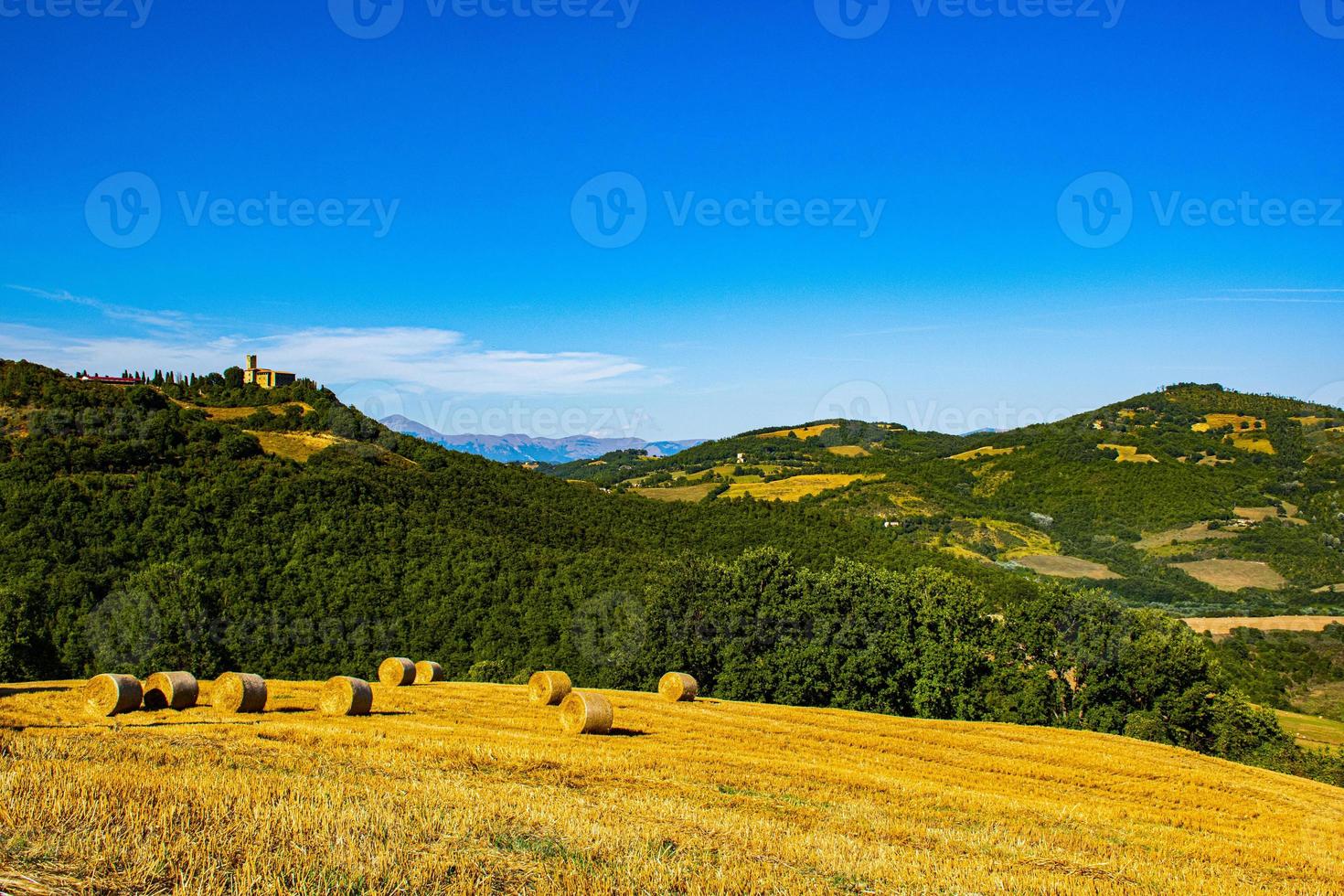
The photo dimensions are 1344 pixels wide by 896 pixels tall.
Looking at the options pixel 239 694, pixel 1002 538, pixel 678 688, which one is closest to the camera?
pixel 239 694

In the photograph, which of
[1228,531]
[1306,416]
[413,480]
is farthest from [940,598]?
[1306,416]

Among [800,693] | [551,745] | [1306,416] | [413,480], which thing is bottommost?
[800,693]

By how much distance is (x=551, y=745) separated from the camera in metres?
17.7

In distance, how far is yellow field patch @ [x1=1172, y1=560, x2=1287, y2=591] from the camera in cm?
11069

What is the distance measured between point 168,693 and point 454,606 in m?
28.3

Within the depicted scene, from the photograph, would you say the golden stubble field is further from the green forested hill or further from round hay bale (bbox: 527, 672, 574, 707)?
the green forested hill

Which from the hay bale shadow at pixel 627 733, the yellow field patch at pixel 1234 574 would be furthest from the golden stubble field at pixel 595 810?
the yellow field patch at pixel 1234 574

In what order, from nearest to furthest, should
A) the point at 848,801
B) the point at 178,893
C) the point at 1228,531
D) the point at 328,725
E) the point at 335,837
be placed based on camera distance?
the point at 178,893 → the point at 335,837 → the point at 848,801 → the point at 328,725 → the point at 1228,531

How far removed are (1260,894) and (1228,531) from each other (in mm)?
141701

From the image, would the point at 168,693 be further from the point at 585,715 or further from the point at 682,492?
the point at 682,492

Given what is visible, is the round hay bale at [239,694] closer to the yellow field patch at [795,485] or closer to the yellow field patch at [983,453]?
the yellow field patch at [795,485]

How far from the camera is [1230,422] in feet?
545

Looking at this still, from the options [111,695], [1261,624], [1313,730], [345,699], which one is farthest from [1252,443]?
[111,695]

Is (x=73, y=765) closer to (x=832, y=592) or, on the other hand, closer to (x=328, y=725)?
(x=328, y=725)
